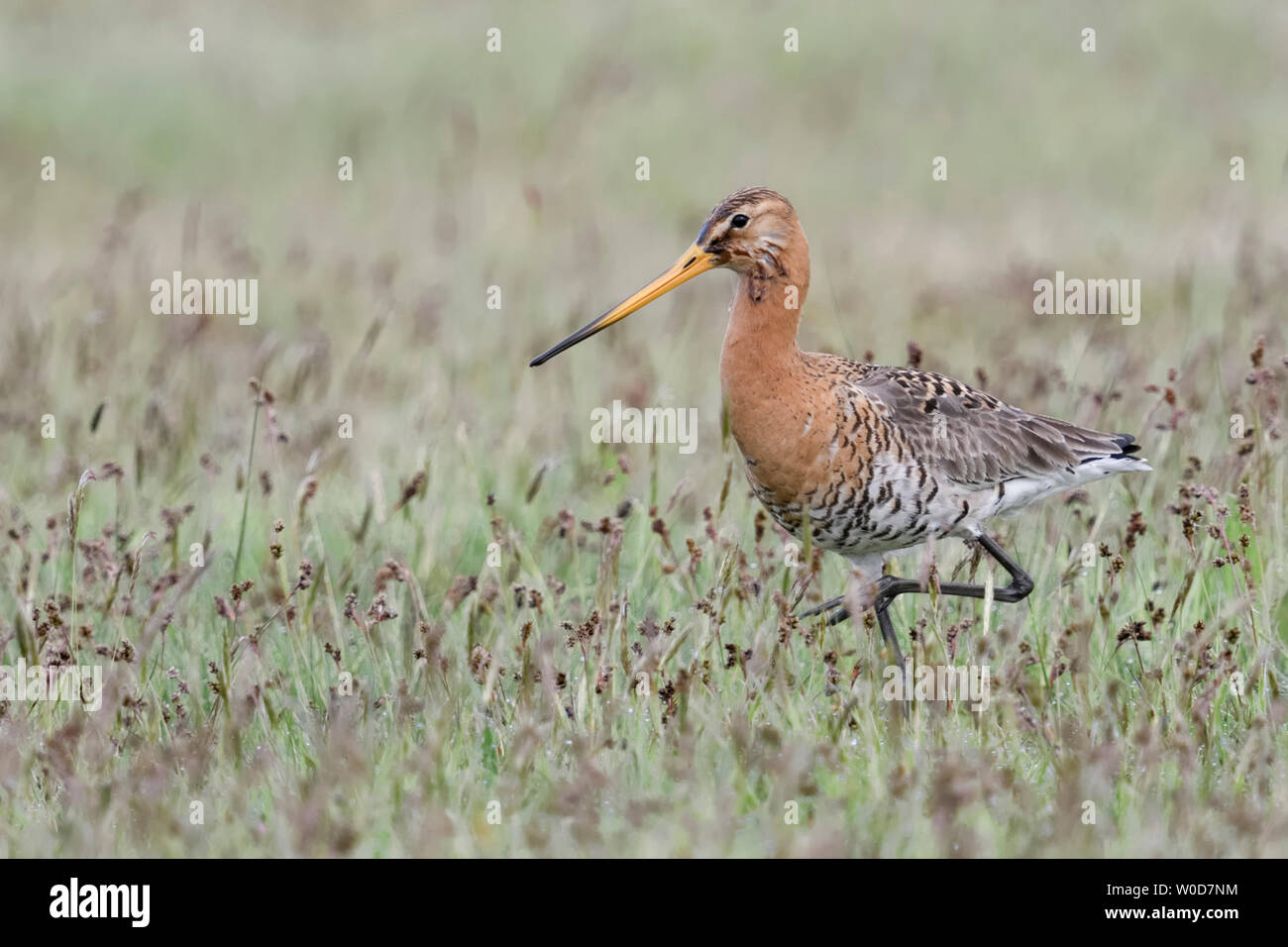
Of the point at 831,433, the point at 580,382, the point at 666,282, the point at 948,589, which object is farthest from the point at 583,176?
the point at 948,589

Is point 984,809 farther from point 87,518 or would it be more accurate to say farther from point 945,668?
point 87,518

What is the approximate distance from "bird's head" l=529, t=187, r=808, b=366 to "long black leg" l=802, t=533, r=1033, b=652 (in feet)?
3.78

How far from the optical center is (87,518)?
7344 mm

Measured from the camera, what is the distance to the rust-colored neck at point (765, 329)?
5.77 metres

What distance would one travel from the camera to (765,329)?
5.81 m

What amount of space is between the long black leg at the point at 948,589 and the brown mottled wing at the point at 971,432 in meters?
0.27

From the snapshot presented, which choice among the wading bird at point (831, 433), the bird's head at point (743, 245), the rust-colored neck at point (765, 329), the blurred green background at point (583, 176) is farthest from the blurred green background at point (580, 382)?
the bird's head at point (743, 245)

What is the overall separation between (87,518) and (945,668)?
163 inches

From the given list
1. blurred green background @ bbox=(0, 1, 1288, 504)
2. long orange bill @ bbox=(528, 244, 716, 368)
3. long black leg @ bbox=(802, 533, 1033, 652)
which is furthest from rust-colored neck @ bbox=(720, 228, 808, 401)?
blurred green background @ bbox=(0, 1, 1288, 504)

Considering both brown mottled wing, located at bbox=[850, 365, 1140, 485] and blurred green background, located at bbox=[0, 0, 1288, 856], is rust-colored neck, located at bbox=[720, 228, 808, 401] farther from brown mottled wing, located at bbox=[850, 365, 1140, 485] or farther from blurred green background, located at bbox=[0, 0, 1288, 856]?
blurred green background, located at bbox=[0, 0, 1288, 856]

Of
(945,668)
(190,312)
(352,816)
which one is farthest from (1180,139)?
(352,816)

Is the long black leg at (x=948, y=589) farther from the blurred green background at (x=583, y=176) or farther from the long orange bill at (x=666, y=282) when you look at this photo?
the blurred green background at (x=583, y=176)

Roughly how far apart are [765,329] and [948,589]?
1.10 metres

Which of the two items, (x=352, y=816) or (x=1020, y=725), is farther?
(x=1020, y=725)
